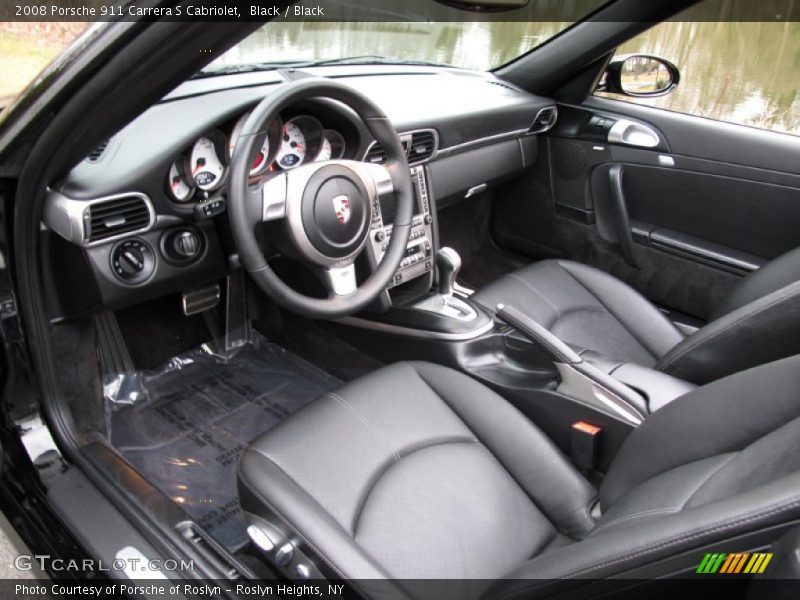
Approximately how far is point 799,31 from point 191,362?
2.21m

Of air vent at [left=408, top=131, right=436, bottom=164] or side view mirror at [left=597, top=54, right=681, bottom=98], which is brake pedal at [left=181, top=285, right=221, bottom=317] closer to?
air vent at [left=408, top=131, right=436, bottom=164]

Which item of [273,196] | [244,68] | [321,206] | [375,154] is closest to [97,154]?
[273,196]

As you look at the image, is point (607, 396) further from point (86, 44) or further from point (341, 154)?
point (86, 44)

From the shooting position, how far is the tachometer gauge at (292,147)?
5.42ft

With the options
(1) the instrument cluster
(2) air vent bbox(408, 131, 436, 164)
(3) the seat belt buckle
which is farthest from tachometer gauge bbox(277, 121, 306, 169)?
(3) the seat belt buckle

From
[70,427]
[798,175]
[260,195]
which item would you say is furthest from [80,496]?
[798,175]

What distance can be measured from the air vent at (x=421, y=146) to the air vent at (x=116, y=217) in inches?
35.1

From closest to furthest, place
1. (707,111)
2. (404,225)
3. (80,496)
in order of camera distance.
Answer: (80,496) → (404,225) → (707,111)

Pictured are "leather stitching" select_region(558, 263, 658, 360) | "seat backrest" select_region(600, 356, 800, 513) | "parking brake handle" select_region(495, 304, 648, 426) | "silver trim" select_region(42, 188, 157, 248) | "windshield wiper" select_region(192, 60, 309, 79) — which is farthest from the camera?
"leather stitching" select_region(558, 263, 658, 360)

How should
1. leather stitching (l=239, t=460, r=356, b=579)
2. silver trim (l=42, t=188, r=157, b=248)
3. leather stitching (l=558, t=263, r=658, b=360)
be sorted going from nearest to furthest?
leather stitching (l=239, t=460, r=356, b=579), silver trim (l=42, t=188, r=157, b=248), leather stitching (l=558, t=263, r=658, b=360)

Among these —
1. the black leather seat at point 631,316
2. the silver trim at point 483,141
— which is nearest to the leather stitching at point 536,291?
the black leather seat at point 631,316

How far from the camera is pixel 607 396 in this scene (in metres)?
1.47

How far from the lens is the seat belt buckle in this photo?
4.73ft

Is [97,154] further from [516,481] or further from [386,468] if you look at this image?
[516,481]
